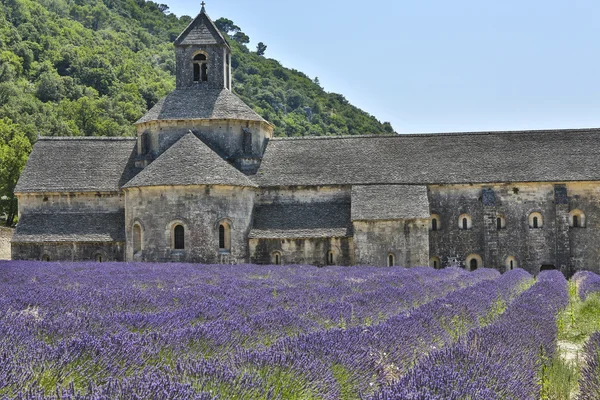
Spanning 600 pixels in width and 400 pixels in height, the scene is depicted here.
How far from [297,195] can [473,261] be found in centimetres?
1037

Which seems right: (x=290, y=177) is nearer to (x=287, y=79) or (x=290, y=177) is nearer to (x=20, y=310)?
(x=20, y=310)

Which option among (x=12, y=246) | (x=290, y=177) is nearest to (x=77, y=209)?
(x=12, y=246)

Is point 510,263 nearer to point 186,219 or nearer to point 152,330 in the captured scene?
point 186,219

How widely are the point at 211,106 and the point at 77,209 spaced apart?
31.4ft

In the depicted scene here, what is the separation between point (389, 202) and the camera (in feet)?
132

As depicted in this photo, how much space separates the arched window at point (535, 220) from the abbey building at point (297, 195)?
0.40 feet

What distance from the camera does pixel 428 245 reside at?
Result: 40.1 metres

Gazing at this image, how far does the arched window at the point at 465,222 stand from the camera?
4231 centimetres

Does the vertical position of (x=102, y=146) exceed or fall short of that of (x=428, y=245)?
it exceeds it

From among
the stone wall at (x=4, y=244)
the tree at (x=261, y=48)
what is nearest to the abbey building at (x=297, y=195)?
the stone wall at (x=4, y=244)

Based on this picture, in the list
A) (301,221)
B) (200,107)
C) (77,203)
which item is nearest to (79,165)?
(77,203)

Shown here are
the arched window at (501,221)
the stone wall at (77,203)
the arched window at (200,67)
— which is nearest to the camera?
the arched window at (501,221)

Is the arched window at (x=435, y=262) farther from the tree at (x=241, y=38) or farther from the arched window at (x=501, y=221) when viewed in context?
the tree at (x=241, y=38)

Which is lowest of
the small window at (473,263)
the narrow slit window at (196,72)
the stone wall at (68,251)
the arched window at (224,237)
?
the small window at (473,263)
